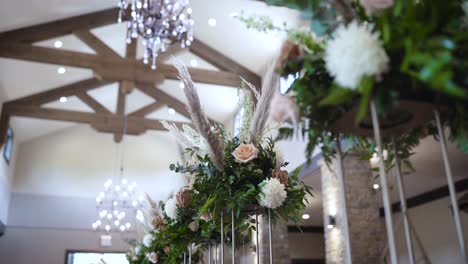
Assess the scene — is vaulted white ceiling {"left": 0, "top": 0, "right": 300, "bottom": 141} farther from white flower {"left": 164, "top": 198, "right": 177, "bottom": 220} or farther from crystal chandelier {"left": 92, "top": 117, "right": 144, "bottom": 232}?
white flower {"left": 164, "top": 198, "right": 177, "bottom": 220}

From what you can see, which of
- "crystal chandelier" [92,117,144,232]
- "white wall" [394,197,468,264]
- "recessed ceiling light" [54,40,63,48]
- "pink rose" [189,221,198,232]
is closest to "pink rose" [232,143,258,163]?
"pink rose" [189,221,198,232]

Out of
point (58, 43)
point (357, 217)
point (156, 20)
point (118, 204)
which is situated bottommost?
point (357, 217)

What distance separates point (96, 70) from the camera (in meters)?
8.33

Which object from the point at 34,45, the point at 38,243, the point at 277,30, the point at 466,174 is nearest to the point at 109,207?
the point at 38,243

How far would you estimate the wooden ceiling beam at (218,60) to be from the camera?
30.8ft

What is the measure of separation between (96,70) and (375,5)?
304 inches

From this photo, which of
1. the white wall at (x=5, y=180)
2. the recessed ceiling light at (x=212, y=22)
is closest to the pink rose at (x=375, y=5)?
the recessed ceiling light at (x=212, y=22)

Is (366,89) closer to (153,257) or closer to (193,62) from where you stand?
(153,257)

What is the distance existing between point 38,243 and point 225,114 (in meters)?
5.77

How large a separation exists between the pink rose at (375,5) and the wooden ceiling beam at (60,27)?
311 inches

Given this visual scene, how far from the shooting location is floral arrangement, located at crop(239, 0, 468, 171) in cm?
99

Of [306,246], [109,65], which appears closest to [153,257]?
[109,65]

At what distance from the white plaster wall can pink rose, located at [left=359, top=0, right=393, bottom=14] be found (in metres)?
11.1

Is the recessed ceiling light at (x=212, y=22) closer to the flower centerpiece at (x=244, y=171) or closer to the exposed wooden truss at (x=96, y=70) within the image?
the exposed wooden truss at (x=96, y=70)
